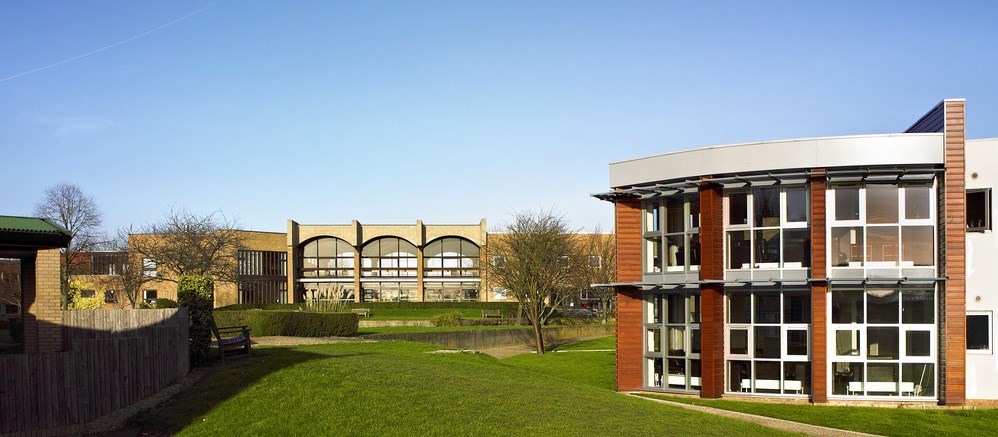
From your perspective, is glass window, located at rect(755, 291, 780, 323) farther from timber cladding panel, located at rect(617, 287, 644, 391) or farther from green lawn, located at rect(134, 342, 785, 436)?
green lawn, located at rect(134, 342, 785, 436)

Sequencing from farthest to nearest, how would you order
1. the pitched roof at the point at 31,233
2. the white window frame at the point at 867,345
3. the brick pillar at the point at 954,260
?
the white window frame at the point at 867,345
the brick pillar at the point at 954,260
the pitched roof at the point at 31,233

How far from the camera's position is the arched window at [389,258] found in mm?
75438

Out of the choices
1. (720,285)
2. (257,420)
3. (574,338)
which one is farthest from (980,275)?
(574,338)

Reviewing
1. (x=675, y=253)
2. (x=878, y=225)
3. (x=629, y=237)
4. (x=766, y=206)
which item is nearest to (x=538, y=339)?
(x=629, y=237)

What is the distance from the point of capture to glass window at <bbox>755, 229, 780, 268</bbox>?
22453mm

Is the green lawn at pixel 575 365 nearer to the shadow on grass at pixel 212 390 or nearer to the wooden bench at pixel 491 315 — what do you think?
the shadow on grass at pixel 212 390

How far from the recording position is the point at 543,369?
103ft

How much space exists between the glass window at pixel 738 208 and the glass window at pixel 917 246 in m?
3.75

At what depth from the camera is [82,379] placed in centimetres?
1648

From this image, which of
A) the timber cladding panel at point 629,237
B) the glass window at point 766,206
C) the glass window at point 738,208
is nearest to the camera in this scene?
the glass window at point 766,206

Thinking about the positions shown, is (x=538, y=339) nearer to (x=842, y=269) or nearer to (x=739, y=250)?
(x=739, y=250)

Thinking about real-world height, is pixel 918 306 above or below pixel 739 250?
below

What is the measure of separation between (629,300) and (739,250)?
10.9 feet

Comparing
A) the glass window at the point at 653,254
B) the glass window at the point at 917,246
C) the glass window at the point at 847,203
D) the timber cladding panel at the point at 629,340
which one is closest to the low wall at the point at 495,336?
the timber cladding panel at the point at 629,340
